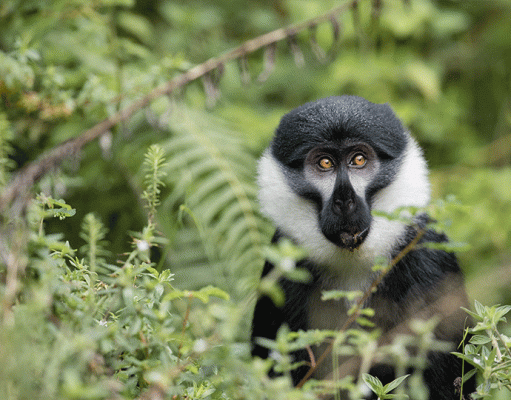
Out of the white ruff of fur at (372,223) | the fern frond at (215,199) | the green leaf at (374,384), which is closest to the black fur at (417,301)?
the white ruff of fur at (372,223)

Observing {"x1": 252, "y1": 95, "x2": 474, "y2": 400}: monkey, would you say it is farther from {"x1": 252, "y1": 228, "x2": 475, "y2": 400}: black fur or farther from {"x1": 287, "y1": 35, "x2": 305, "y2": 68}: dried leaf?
{"x1": 287, "y1": 35, "x2": 305, "y2": 68}: dried leaf

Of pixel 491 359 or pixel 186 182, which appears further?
pixel 186 182

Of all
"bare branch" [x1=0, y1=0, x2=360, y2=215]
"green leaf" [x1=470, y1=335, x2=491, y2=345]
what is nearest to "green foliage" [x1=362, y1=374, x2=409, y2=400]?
"green leaf" [x1=470, y1=335, x2=491, y2=345]

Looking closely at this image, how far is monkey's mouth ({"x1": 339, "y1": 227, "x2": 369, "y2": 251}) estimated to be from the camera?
275 cm

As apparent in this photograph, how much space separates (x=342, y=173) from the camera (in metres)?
2.85

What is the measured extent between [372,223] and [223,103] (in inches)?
146

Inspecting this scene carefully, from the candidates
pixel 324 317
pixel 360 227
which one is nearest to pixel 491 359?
pixel 360 227

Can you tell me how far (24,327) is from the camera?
1.31 m

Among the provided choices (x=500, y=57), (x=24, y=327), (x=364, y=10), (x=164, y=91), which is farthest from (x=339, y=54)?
(x=24, y=327)

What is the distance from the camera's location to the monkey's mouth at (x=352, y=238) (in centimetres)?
275

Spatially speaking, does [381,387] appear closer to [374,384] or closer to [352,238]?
[374,384]

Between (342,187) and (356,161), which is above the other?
(356,161)

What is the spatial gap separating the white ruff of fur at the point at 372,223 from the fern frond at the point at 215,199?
4.09 feet

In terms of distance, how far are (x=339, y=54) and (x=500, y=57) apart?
1968 millimetres
